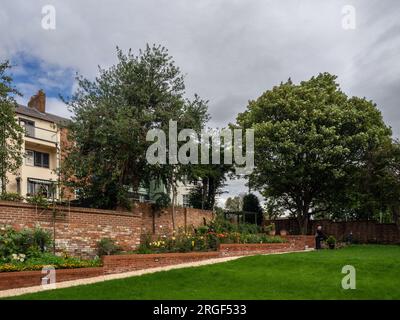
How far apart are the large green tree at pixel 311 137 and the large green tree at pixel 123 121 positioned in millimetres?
9144

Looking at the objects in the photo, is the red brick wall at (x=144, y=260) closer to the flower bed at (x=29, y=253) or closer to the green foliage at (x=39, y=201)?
the flower bed at (x=29, y=253)

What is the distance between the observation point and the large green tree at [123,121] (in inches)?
693

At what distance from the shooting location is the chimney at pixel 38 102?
1462 inches

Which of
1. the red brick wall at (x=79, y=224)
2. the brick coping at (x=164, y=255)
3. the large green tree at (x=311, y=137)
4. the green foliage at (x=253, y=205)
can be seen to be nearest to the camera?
the red brick wall at (x=79, y=224)

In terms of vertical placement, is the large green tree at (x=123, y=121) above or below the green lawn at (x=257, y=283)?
above

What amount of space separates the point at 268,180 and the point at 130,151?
13.7 m

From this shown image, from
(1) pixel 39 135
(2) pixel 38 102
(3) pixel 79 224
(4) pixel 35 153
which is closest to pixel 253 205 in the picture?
(1) pixel 39 135

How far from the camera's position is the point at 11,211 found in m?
13.1

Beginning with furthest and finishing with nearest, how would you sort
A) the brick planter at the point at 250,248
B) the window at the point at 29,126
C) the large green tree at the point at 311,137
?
1. the window at the point at 29,126
2. the large green tree at the point at 311,137
3. the brick planter at the point at 250,248

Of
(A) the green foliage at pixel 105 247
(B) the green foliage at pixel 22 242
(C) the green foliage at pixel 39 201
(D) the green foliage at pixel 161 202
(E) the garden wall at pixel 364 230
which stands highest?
(C) the green foliage at pixel 39 201

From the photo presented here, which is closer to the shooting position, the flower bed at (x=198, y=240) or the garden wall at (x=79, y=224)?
the garden wall at (x=79, y=224)

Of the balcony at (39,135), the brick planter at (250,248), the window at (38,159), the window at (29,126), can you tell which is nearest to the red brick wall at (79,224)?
the brick planter at (250,248)

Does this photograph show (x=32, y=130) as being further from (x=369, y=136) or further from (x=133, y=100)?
(x=369, y=136)
